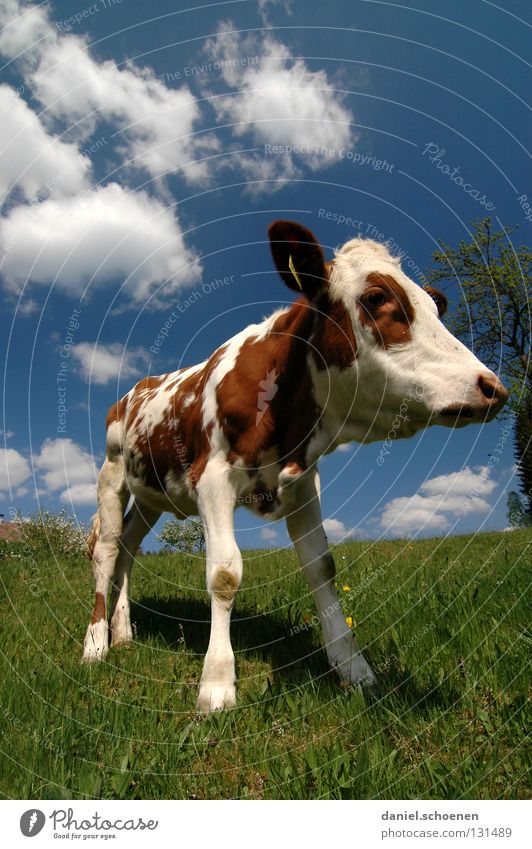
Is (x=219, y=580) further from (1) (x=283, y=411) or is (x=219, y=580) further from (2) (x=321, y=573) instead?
(1) (x=283, y=411)

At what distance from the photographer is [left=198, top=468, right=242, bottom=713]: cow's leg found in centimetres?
377

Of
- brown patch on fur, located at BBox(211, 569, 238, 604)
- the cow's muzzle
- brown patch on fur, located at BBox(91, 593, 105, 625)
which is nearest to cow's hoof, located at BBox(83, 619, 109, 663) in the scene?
brown patch on fur, located at BBox(91, 593, 105, 625)

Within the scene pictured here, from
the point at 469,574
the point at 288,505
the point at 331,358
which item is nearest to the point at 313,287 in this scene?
the point at 331,358

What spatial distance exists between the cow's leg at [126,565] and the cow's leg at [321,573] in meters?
2.23

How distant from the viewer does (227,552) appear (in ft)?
13.1

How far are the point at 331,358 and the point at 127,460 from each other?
314 centimetres

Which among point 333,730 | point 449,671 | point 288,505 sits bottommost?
point 333,730

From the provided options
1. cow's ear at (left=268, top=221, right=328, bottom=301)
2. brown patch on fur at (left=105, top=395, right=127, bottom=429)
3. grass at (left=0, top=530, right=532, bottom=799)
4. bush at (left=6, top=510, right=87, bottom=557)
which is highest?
bush at (left=6, top=510, right=87, bottom=557)

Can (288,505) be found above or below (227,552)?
above

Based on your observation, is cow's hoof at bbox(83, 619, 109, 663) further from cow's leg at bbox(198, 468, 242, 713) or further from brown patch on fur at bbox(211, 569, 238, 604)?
brown patch on fur at bbox(211, 569, 238, 604)

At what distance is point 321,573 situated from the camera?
15.3 ft

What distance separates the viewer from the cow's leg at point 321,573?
4.33 m
